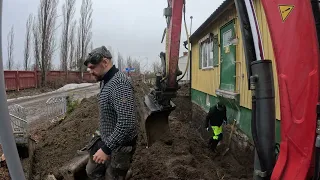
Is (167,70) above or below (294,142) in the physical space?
above

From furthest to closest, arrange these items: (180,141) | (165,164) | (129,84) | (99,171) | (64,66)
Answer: (64,66) → (180,141) → (165,164) → (99,171) → (129,84)

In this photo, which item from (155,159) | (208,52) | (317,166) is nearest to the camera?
(317,166)

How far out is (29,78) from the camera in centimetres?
2767

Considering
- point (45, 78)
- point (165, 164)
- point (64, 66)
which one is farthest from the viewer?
point (64, 66)

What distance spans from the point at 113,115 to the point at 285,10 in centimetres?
188

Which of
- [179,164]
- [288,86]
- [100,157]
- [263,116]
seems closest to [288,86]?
[288,86]

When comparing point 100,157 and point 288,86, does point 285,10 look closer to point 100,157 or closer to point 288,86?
point 288,86

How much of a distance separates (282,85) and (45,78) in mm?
30309

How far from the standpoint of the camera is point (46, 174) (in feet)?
17.7

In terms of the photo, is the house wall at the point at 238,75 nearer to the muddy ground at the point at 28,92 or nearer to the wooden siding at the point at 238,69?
the wooden siding at the point at 238,69

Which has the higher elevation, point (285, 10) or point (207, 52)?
point (207, 52)

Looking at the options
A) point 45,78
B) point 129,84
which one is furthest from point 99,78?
point 45,78

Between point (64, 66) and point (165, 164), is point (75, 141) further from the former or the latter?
point (64, 66)

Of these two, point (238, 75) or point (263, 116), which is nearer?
point (263, 116)
